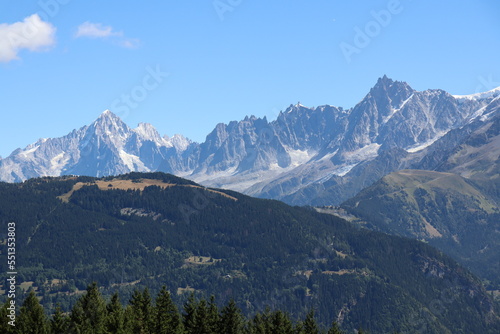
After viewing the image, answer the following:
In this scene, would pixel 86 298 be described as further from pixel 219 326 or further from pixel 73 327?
pixel 219 326

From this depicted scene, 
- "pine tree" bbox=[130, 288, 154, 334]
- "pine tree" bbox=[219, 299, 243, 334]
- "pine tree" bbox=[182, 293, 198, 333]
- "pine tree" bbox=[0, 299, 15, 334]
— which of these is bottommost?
"pine tree" bbox=[219, 299, 243, 334]

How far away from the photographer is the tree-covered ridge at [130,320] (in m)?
128

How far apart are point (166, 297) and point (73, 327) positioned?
745 inches

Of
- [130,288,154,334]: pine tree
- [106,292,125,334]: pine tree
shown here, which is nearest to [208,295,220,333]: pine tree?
[130,288,154,334]: pine tree

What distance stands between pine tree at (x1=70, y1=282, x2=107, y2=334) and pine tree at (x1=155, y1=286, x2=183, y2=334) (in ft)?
34.2

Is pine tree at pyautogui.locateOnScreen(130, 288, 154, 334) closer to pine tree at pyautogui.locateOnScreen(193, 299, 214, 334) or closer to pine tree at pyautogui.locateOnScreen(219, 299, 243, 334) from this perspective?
pine tree at pyautogui.locateOnScreen(193, 299, 214, 334)

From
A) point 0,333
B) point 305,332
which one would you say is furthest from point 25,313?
point 305,332

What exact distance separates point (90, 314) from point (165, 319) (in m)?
14.7

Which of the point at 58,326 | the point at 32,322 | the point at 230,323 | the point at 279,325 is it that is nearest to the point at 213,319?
the point at 230,323

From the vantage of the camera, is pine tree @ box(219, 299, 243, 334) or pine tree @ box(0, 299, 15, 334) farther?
pine tree @ box(219, 299, 243, 334)

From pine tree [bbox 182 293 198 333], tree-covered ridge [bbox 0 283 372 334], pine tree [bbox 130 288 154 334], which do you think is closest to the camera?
tree-covered ridge [bbox 0 283 372 334]

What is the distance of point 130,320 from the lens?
13475cm

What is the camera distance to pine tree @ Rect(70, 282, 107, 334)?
133 m

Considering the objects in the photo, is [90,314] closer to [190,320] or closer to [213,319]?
[190,320]
